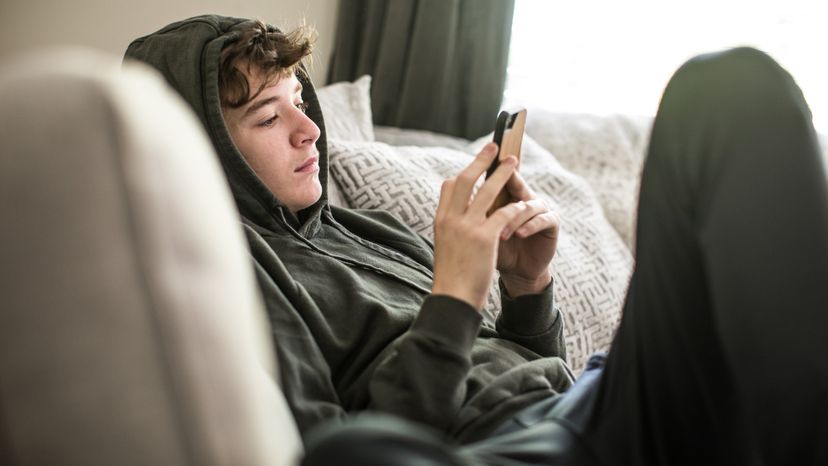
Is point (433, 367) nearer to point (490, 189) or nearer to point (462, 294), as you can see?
point (462, 294)

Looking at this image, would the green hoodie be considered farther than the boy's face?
No

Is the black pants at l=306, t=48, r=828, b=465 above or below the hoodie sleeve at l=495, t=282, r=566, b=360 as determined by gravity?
above

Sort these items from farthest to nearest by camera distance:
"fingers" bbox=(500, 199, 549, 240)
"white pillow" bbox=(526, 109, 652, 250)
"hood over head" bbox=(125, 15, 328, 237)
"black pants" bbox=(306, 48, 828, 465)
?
"white pillow" bbox=(526, 109, 652, 250) → "hood over head" bbox=(125, 15, 328, 237) → "fingers" bbox=(500, 199, 549, 240) → "black pants" bbox=(306, 48, 828, 465)

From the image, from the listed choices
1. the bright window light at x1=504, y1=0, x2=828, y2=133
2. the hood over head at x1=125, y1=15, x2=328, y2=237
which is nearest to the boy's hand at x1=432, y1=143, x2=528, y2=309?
the hood over head at x1=125, y1=15, x2=328, y2=237

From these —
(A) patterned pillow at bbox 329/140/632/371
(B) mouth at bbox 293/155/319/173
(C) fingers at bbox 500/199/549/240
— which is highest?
(C) fingers at bbox 500/199/549/240

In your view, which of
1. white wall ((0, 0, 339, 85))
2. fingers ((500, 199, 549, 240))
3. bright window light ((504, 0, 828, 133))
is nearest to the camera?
fingers ((500, 199, 549, 240))

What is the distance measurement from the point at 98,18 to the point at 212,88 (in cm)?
93

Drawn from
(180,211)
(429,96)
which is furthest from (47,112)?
(429,96)

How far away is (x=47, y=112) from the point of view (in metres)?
0.60

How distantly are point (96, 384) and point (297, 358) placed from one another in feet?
1.44

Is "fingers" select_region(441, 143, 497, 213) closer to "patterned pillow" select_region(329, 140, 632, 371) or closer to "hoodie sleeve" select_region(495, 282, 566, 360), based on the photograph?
"hoodie sleeve" select_region(495, 282, 566, 360)

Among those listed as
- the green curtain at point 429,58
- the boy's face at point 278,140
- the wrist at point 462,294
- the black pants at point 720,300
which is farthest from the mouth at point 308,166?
the green curtain at point 429,58

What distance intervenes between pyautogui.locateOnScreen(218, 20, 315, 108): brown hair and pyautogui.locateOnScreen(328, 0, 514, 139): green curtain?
4.68 feet

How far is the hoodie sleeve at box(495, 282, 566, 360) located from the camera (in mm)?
1263
